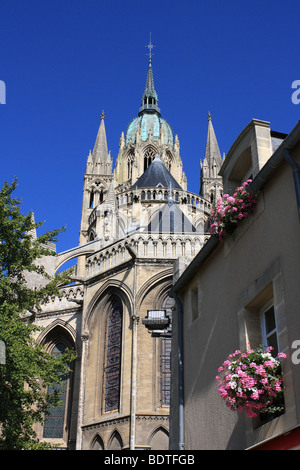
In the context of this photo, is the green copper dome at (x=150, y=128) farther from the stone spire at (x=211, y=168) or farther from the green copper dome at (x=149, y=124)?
the stone spire at (x=211, y=168)

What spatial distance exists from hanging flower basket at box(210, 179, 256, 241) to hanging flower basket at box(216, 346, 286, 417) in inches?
82.7

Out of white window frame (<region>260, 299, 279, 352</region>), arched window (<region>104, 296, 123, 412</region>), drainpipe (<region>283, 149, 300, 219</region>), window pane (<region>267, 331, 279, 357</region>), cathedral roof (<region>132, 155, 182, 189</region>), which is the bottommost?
window pane (<region>267, 331, 279, 357</region>)

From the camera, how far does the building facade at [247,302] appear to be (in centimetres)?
641

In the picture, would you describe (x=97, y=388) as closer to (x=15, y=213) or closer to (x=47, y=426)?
(x=47, y=426)

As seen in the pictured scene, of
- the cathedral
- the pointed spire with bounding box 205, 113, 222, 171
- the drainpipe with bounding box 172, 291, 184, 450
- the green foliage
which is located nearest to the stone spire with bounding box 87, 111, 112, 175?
the pointed spire with bounding box 205, 113, 222, 171

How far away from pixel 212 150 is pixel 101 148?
10.1 metres

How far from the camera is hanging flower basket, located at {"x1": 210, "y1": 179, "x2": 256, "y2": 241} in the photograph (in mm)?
7848

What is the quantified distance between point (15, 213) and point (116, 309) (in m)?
5.94

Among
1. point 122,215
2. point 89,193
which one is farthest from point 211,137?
point 122,215

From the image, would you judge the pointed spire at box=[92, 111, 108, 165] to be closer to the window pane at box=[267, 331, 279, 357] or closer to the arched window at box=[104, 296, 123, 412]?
the arched window at box=[104, 296, 123, 412]

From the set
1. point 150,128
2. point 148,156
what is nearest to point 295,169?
point 148,156

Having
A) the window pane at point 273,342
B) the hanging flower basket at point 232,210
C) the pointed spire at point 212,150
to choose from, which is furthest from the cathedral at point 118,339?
the pointed spire at point 212,150

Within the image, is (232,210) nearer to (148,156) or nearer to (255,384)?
(255,384)

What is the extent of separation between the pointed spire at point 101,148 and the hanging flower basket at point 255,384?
41.5m
